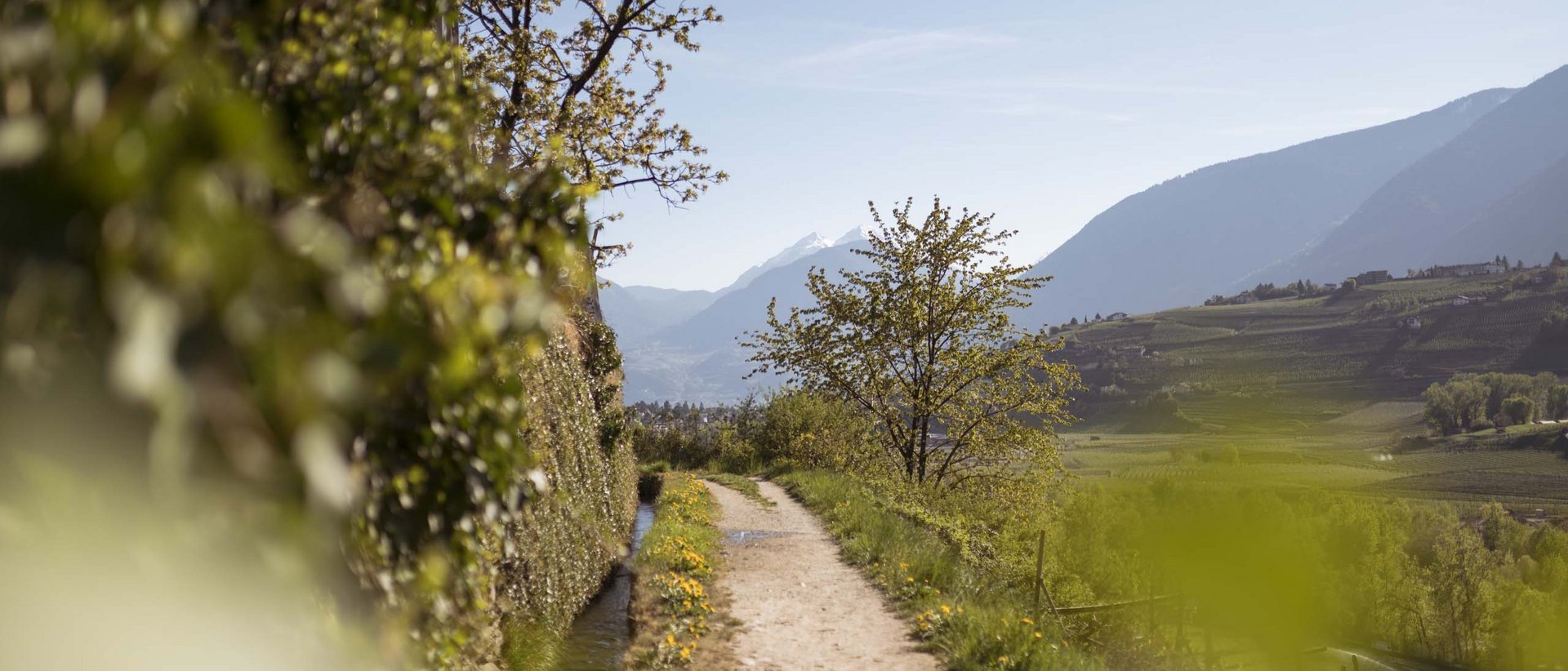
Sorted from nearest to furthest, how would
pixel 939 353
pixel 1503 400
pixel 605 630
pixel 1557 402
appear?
pixel 605 630
pixel 939 353
pixel 1503 400
pixel 1557 402

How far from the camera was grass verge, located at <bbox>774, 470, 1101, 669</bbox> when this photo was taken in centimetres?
839

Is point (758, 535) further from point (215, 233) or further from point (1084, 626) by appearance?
point (215, 233)

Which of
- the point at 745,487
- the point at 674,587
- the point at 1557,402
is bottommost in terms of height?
the point at 1557,402

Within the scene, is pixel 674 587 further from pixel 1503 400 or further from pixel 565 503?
pixel 1503 400

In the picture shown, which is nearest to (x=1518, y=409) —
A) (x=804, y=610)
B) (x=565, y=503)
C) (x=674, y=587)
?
(x=804, y=610)

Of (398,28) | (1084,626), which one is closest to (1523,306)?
(1084,626)

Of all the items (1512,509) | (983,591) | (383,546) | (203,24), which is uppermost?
(203,24)

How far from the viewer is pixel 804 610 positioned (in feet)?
34.3

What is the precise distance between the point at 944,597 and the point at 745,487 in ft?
44.1

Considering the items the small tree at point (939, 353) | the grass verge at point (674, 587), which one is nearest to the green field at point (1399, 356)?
the small tree at point (939, 353)

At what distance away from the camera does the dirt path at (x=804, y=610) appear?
8688mm

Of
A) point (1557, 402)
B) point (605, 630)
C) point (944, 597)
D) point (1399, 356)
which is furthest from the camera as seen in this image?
point (1399, 356)

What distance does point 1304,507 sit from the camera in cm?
71

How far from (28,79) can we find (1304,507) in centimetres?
160
